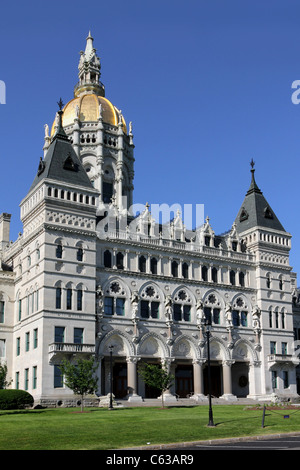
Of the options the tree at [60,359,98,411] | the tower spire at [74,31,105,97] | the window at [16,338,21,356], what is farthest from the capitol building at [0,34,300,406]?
the tower spire at [74,31,105,97]

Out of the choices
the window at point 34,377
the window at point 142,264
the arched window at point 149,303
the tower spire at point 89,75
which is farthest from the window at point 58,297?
the tower spire at point 89,75

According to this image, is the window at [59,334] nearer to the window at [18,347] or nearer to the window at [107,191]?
the window at [18,347]

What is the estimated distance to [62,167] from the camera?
6650 cm

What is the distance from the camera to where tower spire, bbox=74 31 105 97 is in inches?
3755

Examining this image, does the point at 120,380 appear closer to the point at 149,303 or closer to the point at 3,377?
the point at 149,303

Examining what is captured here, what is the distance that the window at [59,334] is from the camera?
199 ft

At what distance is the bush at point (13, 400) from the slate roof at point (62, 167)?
23308 millimetres

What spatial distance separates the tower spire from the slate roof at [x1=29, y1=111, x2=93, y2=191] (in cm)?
2781

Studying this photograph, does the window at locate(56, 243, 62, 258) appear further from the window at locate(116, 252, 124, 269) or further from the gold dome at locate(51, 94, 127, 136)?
the gold dome at locate(51, 94, 127, 136)

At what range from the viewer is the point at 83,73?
318 feet

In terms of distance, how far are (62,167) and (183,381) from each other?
28886mm

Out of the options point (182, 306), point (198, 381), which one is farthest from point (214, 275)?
point (198, 381)

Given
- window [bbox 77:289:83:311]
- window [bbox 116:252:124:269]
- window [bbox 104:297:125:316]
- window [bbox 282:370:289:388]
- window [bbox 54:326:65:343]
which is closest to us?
window [bbox 54:326:65:343]

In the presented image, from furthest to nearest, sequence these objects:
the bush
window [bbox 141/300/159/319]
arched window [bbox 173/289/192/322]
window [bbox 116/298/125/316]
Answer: arched window [bbox 173/289/192/322] < window [bbox 141/300/159/319] < window [bbox 116/298/125/316] < the bush
